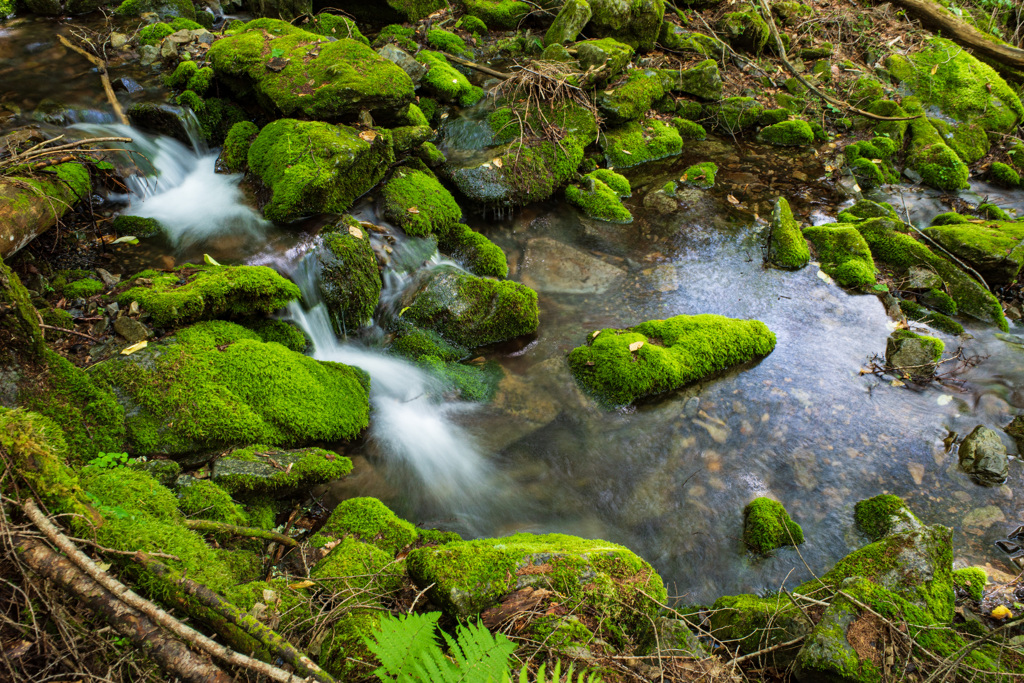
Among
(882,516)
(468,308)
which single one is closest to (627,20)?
(468,308)

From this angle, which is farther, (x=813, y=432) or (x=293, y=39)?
(x=293, y=39)

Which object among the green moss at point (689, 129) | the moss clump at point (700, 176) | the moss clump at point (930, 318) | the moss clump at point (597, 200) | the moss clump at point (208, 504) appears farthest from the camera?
the green moss at point (689, 129)

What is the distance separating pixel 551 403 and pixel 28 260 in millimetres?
5371

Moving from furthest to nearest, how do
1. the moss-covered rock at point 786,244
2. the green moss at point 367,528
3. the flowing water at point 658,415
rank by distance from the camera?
1. the moss-covered rock at point 786,244
2. the flowing water at point 658,415
3. the green moss at point 367,528

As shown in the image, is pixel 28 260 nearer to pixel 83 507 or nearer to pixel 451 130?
pixel 83 507

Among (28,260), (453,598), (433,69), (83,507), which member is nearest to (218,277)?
(28,260)

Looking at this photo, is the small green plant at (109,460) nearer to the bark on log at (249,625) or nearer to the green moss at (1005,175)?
the bark on log at (249,625)

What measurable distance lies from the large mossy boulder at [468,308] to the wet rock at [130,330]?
2.55m

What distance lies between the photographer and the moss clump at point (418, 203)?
22.6 feet

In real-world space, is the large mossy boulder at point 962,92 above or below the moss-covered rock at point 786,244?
above

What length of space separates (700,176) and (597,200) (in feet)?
7.65

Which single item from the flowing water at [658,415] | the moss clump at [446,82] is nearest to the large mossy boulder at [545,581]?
the flowing water at [658,415]

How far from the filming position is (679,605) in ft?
12.9

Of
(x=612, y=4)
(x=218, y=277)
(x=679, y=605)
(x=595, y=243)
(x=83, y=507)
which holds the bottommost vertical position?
(x=679, y=605)
